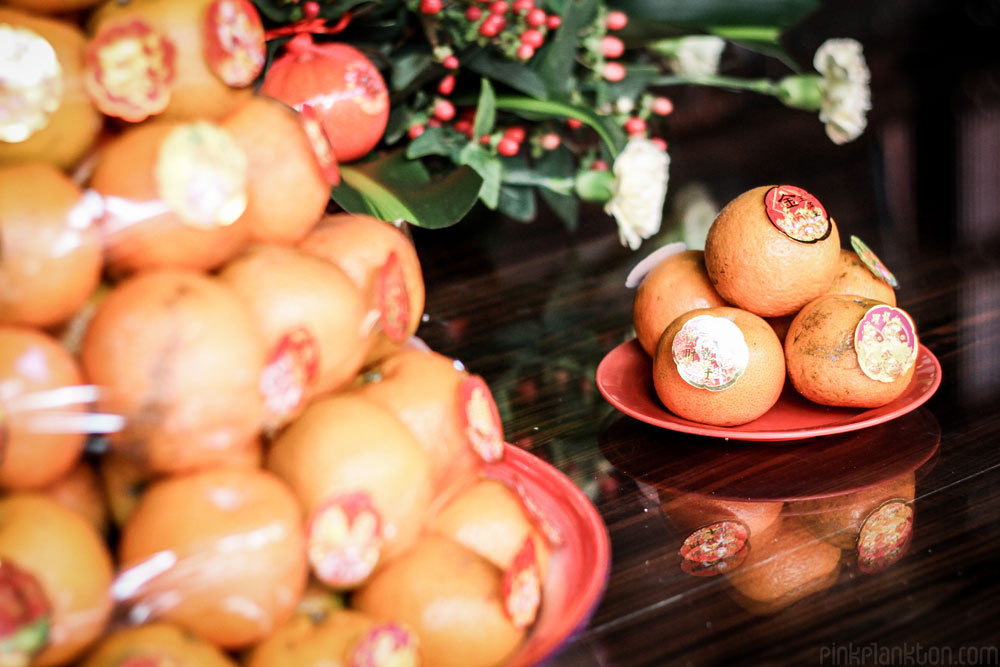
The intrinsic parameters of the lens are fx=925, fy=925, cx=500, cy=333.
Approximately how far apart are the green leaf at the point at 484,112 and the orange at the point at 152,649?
2.17 ft

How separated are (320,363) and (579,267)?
654mm

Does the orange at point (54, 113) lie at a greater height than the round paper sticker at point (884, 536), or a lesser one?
greater

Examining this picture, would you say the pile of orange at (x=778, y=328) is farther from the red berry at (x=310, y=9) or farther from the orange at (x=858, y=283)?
the red berry at (x=310, y=9)

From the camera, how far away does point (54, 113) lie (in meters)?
0.29

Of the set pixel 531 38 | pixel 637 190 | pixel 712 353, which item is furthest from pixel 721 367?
pixel 531 38

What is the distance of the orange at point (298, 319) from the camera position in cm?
32

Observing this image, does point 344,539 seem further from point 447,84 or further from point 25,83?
point 447,84

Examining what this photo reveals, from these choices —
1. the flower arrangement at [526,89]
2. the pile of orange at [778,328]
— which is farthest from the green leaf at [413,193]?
the pile of orange at [778,328]

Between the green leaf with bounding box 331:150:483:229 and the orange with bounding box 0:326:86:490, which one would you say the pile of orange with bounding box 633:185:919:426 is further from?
the orange with bounding box 0:326:86:490

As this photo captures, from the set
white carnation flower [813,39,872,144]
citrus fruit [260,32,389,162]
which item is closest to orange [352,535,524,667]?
citrus fruit [260,32,389,162]

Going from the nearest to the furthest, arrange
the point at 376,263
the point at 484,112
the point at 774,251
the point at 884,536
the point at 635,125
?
the point at 376,263 < the point at 884,536 < the point at 774,251 < the point at 484,112 < the point at 635,125

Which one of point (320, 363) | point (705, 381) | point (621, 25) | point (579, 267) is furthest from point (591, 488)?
point (621, 25)

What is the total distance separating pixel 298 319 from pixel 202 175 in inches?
2.3

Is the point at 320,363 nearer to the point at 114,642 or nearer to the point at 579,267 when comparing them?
the point at 114,642
